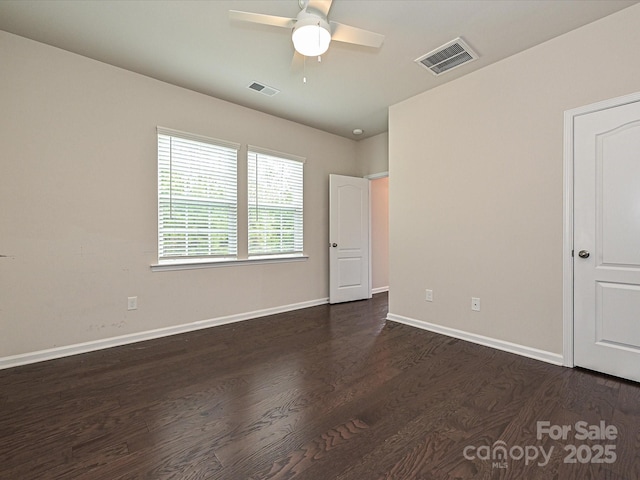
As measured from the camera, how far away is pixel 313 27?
195cm

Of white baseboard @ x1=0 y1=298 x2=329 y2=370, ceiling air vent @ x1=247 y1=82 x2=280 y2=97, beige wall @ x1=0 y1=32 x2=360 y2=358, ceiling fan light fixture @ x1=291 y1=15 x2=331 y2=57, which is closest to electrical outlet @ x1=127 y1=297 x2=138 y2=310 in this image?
beige wall @ x1=0 y1=32 x2=360 y2=358

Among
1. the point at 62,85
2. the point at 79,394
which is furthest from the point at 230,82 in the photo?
the point at 79,394

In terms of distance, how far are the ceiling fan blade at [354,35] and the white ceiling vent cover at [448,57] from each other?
0.93 m

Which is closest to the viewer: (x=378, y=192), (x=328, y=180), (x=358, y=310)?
(x=358, y=310)

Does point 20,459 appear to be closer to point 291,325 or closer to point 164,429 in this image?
point 164,429

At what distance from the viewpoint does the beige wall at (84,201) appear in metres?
2.57

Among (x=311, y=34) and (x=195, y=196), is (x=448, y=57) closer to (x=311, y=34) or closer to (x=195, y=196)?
(x=311, y=34)

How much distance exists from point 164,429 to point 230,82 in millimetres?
3258

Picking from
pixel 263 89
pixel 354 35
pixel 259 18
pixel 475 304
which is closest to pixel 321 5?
pixel 354 35

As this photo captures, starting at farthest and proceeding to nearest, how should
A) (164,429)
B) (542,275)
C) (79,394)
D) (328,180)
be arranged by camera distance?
1. (328,180)
2. (542,275)
3. (79,394)
4. (164,429)

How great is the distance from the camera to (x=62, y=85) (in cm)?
276

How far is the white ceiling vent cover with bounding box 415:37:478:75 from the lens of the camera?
2658mm

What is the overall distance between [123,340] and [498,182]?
13.4 feet

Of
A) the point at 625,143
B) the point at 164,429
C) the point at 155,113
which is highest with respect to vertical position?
the point at 155,113
